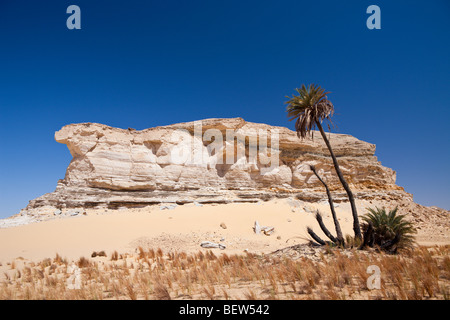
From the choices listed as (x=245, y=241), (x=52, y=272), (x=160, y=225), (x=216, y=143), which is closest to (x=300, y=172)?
(x=216, y=143)

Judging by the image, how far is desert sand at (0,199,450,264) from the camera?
17016mm

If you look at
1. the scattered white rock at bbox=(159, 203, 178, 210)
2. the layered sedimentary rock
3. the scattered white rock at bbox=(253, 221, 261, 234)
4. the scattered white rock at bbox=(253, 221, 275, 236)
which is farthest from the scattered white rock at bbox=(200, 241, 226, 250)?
the layered sedimentary rock

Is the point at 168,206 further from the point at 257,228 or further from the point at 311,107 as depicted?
the point at 311,107

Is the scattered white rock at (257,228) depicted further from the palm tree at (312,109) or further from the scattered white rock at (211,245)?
the palm tree at (312,109)

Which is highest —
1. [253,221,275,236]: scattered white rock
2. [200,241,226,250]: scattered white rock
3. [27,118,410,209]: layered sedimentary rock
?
[27,118,410,209]: layered sedimentary rock

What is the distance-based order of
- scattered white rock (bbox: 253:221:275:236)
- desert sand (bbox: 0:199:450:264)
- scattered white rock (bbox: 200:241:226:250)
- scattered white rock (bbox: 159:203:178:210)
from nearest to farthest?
desert sand (bbox: 0:199:450:264) < scattered white rock (bbox: 200:241:226:250) < scattered white rock (bbox: 253:221:275:236) < scattered white rock (bbox: 159:203:178:210)

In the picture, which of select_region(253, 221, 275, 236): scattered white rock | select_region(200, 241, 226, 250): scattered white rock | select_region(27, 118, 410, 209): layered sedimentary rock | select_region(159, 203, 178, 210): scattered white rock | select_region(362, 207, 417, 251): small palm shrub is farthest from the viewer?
select_region(27, 118, 410, 209): layered sedimentary rock

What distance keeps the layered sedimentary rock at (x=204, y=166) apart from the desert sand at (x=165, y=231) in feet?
8.22

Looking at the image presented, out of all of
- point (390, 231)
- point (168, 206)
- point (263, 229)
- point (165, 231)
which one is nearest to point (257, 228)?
point (263, 229)

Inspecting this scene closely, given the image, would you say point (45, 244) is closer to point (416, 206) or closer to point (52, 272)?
point (52, 272)

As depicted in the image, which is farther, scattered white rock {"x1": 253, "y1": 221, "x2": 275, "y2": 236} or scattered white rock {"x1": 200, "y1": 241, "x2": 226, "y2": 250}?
scattered white rock {"x1": 253, "y1": 221, "x2": 275, "y2": 236}

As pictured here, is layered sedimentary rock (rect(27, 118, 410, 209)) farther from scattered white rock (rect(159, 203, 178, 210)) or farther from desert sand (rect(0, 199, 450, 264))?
desert sand (rect(0, 199, 450, 264))

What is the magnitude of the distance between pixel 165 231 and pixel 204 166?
1183 cm

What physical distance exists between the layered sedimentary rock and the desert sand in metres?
2.50
